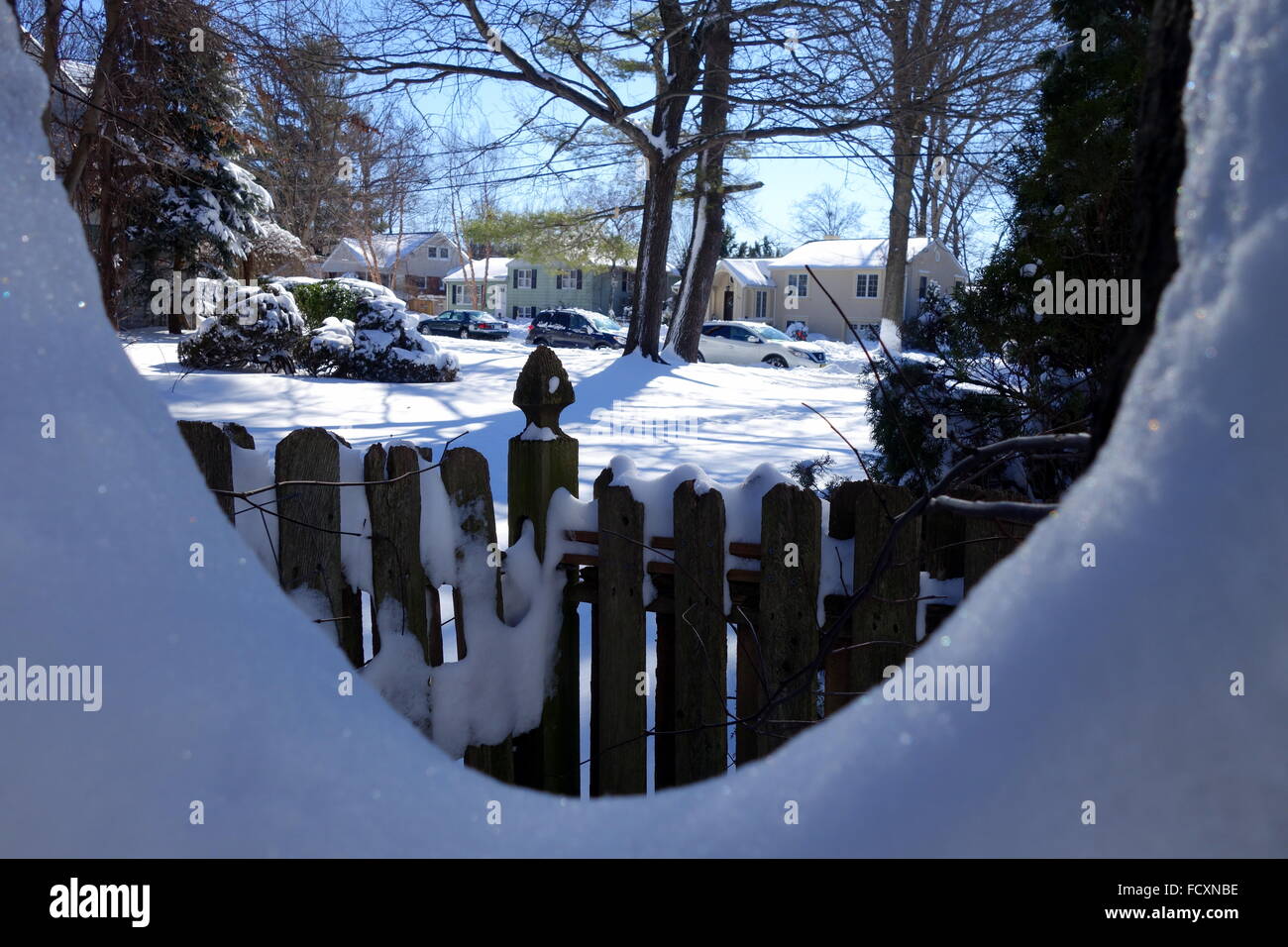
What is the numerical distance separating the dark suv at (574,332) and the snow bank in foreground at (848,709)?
29.7 meters

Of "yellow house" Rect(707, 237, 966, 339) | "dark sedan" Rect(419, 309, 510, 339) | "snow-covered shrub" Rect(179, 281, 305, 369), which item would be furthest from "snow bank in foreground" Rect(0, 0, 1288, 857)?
"yellow house" Rect(707, 237, 966, 339)

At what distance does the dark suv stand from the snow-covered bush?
54.0ft

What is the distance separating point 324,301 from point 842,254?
32.5 meters

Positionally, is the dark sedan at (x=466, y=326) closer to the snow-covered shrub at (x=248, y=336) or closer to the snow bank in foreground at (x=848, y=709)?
the snow-covered shrub at (x=248, y=336)

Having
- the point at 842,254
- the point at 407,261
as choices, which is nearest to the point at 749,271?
the point at 842,254

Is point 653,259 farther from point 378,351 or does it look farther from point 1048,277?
point 1048,277

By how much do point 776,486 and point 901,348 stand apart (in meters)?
3.80

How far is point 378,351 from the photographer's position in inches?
527

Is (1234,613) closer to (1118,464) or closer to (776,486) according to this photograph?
(1118,464)

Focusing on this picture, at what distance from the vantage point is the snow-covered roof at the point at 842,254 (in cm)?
4219

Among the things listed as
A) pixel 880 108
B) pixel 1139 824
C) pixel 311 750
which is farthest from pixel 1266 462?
pixel 880 108

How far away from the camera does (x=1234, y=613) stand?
2.66ft

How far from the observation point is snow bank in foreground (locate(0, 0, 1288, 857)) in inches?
32.5
